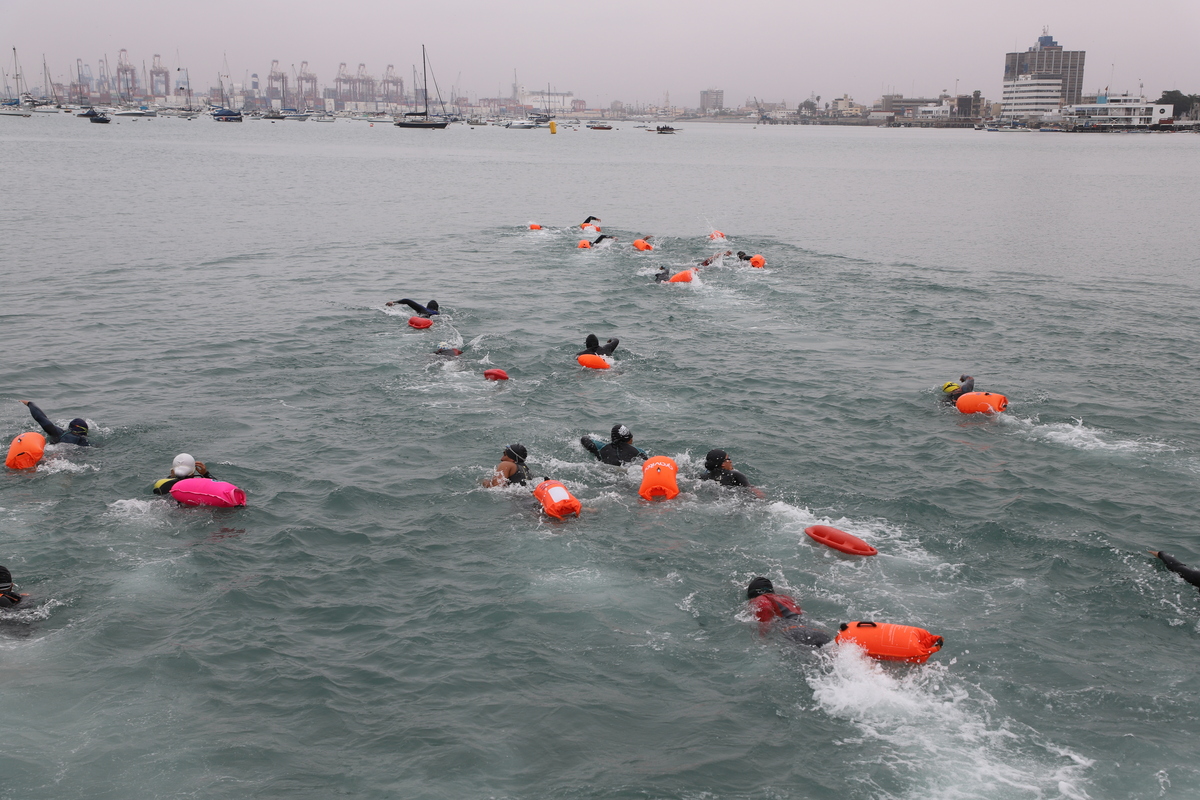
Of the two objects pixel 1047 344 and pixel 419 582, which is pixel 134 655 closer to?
pixel 419 582

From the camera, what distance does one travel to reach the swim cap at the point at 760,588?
13039 mm

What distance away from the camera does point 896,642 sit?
37.2 feet

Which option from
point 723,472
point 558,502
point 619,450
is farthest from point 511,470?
point 723,472

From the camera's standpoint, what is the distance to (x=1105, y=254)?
150ft

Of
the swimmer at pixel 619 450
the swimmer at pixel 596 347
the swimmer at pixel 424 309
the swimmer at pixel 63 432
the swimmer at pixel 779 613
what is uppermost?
the swimmer at pixel 424 309

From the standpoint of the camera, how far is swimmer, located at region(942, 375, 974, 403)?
21938 mm

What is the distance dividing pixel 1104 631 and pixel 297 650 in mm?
12309

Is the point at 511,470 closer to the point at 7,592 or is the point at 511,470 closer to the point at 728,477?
the point at 728,477

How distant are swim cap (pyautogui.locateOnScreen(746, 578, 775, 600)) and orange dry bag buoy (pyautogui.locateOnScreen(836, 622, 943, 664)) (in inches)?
68.9

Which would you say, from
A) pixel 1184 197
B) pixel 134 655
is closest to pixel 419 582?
pixel 134 655

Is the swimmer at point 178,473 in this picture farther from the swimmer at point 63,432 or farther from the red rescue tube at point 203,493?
the swimmer at point 63,432

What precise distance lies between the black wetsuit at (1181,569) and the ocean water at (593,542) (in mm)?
321

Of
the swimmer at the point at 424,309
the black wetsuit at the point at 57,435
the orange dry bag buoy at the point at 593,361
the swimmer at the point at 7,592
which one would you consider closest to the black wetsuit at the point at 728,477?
the orange dry bag buoy at the point at 593,361

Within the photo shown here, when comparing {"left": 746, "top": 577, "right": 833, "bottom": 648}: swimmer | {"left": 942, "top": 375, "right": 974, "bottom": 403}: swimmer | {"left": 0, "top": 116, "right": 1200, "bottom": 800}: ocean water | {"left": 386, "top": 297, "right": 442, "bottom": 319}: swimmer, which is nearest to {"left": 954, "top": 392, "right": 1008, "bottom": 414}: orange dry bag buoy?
{"left": 942, "top": 375, "right": 974, "bottom": 403}: swimmer
